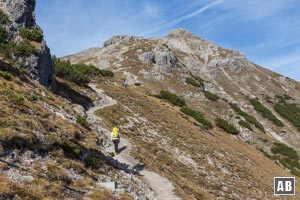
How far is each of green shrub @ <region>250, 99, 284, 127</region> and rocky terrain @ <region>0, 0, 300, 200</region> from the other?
40 centimetres

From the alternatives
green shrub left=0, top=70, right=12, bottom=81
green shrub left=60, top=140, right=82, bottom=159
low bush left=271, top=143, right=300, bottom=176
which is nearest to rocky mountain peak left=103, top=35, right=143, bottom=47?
low bush left=271, top=143, right=300, bottom=176

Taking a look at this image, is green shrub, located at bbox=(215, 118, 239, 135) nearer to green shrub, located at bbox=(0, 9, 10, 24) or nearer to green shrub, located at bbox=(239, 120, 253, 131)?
green shrub, located at bbox=(239, 120, 253, 131)

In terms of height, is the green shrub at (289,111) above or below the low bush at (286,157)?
above

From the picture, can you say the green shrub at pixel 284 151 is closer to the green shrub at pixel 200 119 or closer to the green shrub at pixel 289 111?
the green shrub at pixel 200 119

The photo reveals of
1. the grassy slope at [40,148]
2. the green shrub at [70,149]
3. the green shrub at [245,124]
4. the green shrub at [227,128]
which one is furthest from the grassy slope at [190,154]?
the green shrub at [245,124]

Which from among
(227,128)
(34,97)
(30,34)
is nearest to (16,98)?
(34,97)

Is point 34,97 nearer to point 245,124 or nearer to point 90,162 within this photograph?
point 90,162

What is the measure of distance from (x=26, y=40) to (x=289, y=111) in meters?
74.1

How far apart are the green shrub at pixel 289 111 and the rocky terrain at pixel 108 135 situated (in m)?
0.68

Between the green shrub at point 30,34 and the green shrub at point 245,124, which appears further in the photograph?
the green shrub at point 245,124

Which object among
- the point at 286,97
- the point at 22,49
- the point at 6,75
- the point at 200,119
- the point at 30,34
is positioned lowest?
the point at 6,75

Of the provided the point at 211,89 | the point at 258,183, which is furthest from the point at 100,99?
the point at 211,89

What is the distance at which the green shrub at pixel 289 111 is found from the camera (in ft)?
264

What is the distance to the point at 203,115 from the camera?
209 ft
